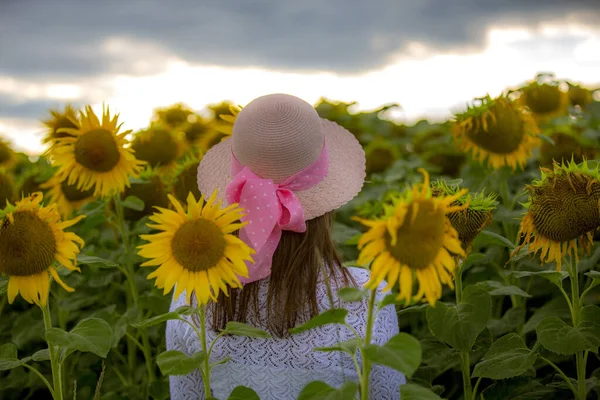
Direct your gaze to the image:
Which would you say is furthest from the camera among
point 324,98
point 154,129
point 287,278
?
point 324,98

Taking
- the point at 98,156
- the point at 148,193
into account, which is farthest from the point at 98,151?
the point at 148,193

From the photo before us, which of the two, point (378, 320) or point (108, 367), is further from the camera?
point (108, 367)

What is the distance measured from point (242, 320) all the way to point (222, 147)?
22.3 inches

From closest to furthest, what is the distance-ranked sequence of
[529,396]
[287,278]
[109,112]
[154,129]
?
[287,278], [529,396], [109,112], [154,129]

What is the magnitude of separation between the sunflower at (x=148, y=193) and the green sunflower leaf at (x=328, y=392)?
1719 mm

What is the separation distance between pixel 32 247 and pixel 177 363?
1.72 feet

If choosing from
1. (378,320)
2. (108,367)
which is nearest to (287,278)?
(378,320)

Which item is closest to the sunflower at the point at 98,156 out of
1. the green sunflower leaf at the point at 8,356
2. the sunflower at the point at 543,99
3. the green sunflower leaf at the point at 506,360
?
the green sunflower leaf at the point at 8,356

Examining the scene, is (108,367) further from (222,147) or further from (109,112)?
(222,147)

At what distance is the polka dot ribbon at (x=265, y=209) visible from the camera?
70.1 inches

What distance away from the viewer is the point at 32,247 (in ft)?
5.93

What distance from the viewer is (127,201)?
2.88 m

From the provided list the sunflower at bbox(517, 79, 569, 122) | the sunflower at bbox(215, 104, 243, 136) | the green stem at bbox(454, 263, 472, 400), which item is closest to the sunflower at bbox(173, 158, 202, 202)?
the sunflower at bbox(215, 104, 243, 136)

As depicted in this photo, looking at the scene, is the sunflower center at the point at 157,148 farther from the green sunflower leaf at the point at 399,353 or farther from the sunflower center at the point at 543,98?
the green sunflower leaf at the point at 399,353
